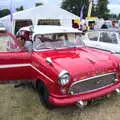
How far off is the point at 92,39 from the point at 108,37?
0.96 meters

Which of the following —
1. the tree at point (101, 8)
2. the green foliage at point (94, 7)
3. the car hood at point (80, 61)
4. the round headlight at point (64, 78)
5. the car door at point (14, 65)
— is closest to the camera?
the round headlight at point (64, 78)

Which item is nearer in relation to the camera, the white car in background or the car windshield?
the car windshield

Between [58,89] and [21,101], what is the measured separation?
1.49 m

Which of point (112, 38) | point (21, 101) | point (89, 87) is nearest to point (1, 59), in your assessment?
point (21, 101)

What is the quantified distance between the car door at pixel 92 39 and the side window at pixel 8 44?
195 inches

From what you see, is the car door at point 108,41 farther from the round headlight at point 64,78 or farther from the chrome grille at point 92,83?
the round headlight at point 64,78

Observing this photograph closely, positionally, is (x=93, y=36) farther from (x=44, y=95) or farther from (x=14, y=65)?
(x=44, y=95)

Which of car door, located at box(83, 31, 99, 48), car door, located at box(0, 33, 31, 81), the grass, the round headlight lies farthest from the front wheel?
car door, located at box(83, 31, 99, 48)

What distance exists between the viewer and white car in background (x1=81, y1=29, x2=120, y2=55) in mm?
10180

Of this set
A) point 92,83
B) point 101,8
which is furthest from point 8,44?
point 101,8

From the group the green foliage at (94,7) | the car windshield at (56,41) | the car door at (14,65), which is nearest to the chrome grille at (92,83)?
the car door at (14,65)

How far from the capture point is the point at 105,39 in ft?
35.4

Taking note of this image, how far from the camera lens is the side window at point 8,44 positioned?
20.9 ft

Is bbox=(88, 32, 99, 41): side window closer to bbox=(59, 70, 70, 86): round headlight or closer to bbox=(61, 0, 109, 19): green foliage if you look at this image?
bbox=(59, 70, 70, 86): round headlight
